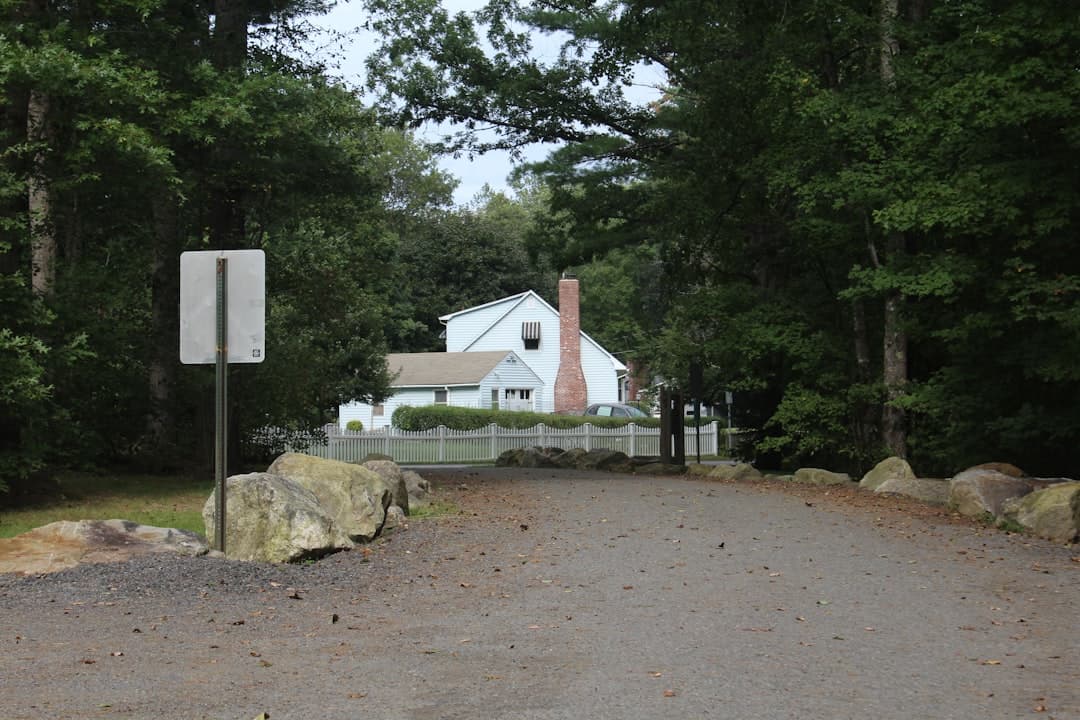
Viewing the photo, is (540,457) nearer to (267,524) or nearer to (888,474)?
(888,474)

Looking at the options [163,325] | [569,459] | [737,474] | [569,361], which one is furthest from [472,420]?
[737,474]

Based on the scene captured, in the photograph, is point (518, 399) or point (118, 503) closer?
point (118, 503)

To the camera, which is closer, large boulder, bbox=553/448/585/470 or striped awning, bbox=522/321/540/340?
large boulder, bbox=553/448/585/470

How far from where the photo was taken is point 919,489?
17141 mm

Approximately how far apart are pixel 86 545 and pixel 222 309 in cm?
226

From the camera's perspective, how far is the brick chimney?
6041cm

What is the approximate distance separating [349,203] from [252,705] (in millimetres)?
22872

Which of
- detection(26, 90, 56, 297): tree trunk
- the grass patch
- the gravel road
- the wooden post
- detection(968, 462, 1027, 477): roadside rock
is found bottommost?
the gravel road

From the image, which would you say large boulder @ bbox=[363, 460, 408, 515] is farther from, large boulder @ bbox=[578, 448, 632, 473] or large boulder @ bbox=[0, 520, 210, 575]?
large boulder @ bbox=[578, 448, 632, 473]

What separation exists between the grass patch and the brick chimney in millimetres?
39057

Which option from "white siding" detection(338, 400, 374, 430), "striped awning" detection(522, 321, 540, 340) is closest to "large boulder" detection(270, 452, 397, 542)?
"white siding" detection(338, 400, 374, 430)

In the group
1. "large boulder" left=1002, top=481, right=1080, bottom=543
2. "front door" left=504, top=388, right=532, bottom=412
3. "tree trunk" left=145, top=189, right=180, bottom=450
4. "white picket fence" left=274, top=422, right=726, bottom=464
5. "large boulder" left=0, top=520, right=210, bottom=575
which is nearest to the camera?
"large boulder" left=0, top=520, right=210, bottom=575

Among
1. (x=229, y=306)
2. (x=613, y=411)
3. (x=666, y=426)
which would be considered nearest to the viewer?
(x=229, y=306)

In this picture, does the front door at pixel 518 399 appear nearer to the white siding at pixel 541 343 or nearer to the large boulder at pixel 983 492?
the white siding at pixel 541 343
